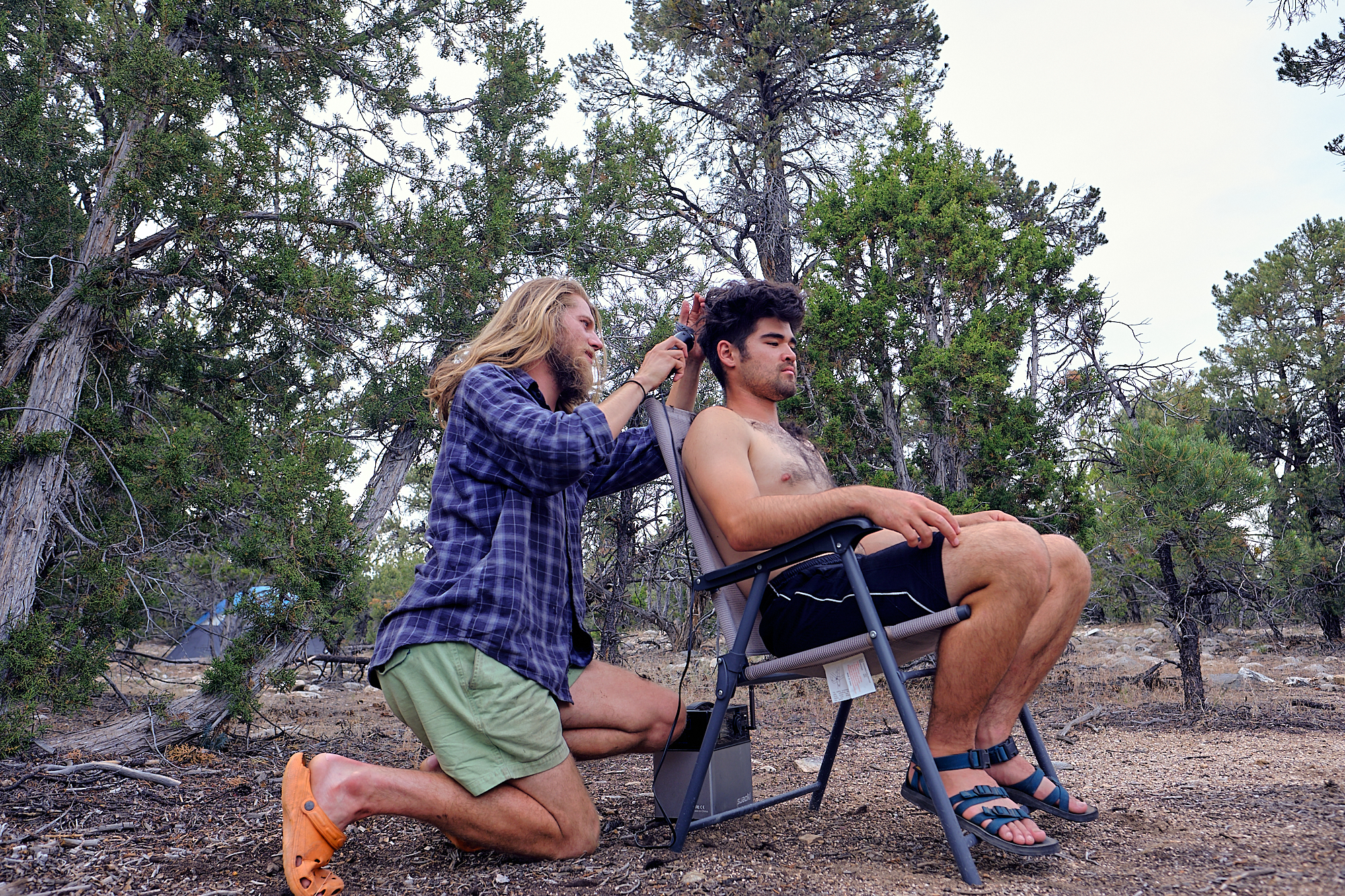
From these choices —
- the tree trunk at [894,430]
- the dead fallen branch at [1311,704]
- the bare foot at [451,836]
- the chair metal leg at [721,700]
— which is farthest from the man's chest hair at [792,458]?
the dead fallen branch at [1311,704]

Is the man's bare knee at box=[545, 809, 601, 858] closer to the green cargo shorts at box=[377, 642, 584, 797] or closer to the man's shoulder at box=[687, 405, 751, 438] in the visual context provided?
the green cargo shorts at box=[377, 642, 584, 797]

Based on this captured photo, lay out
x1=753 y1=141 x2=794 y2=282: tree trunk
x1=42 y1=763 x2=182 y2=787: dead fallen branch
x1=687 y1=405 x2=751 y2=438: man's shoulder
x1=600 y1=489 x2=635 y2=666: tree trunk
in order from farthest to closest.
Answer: x1=753 y1=141 x2=794 y2=282: tree trunk < x1=600 y1=489 x2=635 y2=666: tree trunk < x1=42 y1=763 x2=182 y2=787: dead fallen branch < x1=687 y1=405 x2=751 y2=438: man's shoulder

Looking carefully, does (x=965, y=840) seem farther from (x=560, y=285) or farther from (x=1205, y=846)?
(x=560, y=285)

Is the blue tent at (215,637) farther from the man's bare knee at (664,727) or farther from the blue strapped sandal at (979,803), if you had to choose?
the blue strapped sandal at (979,803)

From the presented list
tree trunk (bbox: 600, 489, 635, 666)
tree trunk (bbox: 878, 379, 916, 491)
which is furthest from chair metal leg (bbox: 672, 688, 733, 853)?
tree trunk (bbox: 600, 489, 635, 666)

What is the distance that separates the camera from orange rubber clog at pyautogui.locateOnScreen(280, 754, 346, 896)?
1.87 m

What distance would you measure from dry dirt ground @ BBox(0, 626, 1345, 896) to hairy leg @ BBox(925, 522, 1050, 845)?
295 mm

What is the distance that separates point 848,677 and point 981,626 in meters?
0.36

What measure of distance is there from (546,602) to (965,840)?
1188mm

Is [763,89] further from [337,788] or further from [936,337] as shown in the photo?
[337,788]

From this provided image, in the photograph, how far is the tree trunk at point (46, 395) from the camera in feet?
12.9

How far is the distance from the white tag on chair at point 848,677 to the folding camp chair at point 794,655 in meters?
0.04

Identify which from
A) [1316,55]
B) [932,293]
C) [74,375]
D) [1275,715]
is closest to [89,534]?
[74,375]

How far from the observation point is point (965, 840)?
72.6 inches
